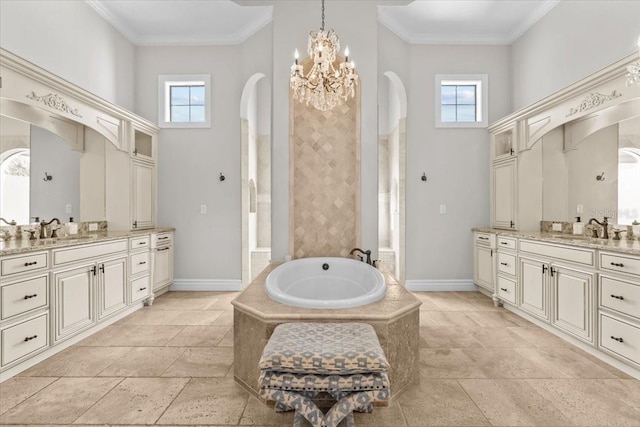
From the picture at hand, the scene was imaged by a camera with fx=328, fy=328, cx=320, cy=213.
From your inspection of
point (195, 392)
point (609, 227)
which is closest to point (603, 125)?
point (609, 227)

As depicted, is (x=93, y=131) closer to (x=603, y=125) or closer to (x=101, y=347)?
(x=101, y=347)

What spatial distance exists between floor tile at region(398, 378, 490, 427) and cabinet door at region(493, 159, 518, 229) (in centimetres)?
251

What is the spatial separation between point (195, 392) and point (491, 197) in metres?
3.99

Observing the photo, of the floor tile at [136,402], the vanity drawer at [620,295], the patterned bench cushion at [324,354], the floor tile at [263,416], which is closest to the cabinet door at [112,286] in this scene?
the floor tile at [136,402]

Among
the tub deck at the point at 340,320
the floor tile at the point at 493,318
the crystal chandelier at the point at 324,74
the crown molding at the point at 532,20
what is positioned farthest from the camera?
the crown molding at the point at 532,20

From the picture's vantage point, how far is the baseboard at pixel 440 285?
4.37m

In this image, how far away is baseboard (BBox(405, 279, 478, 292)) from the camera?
437 cm

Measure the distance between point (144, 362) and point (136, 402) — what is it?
0.53 m

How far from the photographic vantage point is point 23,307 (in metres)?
2.25

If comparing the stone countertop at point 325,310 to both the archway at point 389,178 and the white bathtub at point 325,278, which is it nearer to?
the white bathtub at point 325,278

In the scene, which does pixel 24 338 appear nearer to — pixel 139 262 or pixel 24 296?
pixel 24 296

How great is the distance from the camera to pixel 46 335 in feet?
7.97

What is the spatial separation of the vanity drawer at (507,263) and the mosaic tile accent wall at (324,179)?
67.2 inches

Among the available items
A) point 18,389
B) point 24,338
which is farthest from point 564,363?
point 24,338
